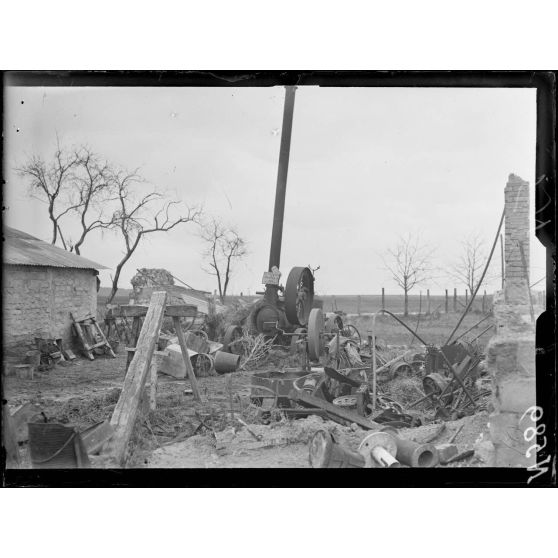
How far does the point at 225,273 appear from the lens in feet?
25.1

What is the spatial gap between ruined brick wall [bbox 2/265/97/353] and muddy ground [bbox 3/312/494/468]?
471mm

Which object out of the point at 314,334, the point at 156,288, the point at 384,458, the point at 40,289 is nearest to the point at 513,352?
the point at 384,458

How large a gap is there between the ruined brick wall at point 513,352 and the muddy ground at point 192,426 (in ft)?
0.97

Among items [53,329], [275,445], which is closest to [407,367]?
[275,445]

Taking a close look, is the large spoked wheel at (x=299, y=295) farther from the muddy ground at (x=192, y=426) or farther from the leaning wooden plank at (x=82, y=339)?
the leaning wooden plank at (x=82, y=339)

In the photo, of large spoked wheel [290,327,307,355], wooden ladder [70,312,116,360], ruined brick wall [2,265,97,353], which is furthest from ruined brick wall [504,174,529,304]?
wooden ladder [70,312,116,360]

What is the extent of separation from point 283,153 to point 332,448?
12.3 ft

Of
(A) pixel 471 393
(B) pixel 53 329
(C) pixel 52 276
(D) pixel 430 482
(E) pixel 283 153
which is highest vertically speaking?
(E) pixel 283 153

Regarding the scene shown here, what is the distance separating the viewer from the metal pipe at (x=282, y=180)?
5437 millimetres

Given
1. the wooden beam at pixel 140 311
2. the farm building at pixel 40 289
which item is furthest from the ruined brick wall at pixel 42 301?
the wooden beam at pixel 140 311

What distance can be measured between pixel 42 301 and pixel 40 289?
54 centimetres

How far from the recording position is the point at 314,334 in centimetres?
853

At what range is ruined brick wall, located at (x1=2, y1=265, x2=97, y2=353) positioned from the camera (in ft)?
15.5

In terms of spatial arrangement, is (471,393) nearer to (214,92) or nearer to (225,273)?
(225,273)
